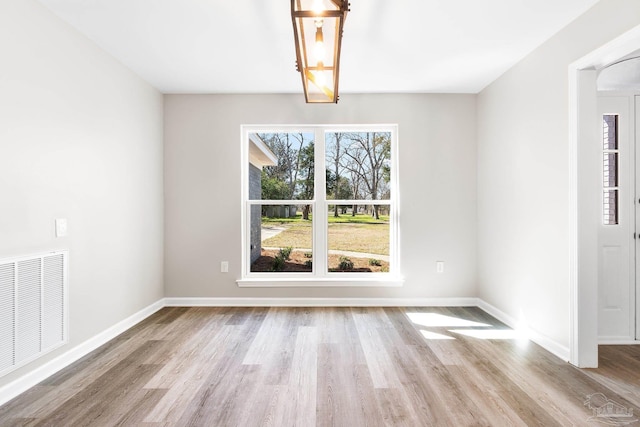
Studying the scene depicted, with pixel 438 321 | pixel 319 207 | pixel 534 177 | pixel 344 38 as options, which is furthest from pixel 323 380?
pixel 344 38

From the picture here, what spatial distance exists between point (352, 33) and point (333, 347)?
8.62 feet

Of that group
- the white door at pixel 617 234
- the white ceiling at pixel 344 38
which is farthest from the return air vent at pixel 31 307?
the white door at pixel 617 234

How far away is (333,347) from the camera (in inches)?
113

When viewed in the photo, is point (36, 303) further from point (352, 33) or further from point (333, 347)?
point (352, 33)

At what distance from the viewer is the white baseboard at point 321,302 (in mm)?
4070

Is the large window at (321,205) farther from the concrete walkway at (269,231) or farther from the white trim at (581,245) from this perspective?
the white trim at (581,245)

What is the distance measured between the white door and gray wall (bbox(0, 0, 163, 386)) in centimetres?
439

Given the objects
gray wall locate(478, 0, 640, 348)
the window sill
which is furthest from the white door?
the window sill

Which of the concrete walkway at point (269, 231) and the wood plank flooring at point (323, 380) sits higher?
the concrete walkway at point (269, 231)

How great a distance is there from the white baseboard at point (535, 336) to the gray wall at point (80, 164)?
12.7 ft

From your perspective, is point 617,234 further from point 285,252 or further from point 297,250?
point 285,252

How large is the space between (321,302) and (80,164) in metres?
2.82

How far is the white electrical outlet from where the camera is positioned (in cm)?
249

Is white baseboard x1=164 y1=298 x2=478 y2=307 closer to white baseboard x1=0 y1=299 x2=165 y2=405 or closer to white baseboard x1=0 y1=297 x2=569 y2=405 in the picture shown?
white baseboard x1=0 y1=297 x2=569 y2=405
